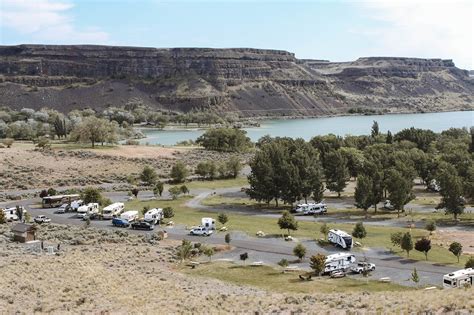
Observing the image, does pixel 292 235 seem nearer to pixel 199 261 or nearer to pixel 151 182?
pixel 199 261

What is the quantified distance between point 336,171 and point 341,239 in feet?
80.3

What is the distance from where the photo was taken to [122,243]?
4022 centimetres

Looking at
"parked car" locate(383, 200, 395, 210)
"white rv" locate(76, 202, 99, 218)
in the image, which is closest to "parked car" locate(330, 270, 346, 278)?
"parked car" locate(383, 200, 395, 210)

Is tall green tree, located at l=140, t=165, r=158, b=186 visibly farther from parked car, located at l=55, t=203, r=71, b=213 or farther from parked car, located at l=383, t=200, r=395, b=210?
parked car, located at l=383, t=200, r=395, b=210

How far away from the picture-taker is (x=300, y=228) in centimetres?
4547

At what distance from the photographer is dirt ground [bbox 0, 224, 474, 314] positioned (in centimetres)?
2283

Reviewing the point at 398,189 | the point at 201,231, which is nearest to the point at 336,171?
the point at 398,189

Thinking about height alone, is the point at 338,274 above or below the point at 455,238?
below

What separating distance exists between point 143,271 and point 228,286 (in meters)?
5.76

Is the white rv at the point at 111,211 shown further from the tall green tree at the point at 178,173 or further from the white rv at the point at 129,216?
the tall green tree at the point at 178,173

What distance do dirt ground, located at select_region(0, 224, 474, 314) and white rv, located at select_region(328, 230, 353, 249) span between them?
10355 mm

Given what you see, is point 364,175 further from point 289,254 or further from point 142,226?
point 142,226

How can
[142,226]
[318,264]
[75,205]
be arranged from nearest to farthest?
[318,264]
[142,226]
[75,205]

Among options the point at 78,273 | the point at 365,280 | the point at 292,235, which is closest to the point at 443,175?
the point at 292,235
